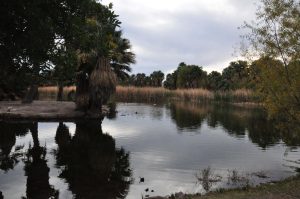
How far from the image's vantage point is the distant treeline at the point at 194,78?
90244 millimetres

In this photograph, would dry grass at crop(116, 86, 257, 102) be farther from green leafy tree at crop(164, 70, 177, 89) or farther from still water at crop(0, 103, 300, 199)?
still water at crop(0, 103, 300, 199)

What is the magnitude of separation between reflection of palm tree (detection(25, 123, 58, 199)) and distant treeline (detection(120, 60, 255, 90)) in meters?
65.6

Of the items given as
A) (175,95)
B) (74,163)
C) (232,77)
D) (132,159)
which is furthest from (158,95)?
(74,163)

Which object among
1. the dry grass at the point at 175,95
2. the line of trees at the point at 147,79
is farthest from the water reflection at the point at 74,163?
the line of trees at the point at 147,79

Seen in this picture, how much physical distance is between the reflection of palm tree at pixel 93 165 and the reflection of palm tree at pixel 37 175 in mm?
734

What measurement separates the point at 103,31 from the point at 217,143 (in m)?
13.5

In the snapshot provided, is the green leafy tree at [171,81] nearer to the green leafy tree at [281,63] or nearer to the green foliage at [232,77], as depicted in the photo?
the green foliage at [232,77]

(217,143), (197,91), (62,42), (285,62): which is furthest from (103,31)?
(197,91)

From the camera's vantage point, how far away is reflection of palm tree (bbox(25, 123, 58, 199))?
44.7ft

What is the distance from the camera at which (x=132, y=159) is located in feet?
64.3

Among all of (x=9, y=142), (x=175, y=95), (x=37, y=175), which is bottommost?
(x=37, y=175)

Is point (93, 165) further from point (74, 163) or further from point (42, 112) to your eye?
point (42, 112)

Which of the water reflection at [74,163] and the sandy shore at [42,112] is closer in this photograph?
the water reflection at [74,163]

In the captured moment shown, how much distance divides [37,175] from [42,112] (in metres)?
21.6
